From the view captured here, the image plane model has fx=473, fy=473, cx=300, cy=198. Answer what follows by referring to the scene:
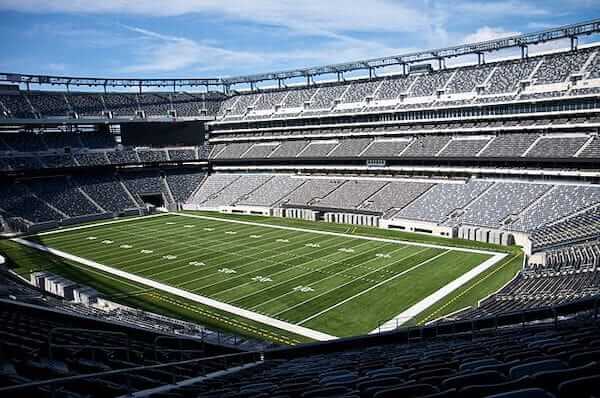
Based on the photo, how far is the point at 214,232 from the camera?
4450cm

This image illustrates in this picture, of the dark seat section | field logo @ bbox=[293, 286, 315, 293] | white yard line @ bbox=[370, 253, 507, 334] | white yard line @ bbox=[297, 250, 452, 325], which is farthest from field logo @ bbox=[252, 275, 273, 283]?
the dark seat section

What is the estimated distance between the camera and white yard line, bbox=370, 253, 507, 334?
21.6 meters

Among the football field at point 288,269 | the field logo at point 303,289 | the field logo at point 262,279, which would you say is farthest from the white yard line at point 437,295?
the field logo at point 262,279

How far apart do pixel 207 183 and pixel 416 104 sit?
Answer: 1193 inches

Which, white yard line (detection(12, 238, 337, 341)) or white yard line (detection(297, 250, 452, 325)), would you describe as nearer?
white yard line (detection(12, 238, 337, 341))

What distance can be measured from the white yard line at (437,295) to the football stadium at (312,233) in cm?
19

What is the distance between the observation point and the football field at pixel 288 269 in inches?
924

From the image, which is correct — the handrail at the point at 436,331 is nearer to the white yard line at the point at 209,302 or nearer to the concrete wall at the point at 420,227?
the white yard line at the point at 209,302

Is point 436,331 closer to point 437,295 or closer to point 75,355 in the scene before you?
point 75,355

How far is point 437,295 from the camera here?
24.8 meters

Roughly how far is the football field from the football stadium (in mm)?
205

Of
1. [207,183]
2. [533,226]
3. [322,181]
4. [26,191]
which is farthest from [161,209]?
[533,226]

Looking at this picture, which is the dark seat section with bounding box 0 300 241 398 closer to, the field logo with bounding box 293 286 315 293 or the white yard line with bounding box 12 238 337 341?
the white yard line with bounding box 12 238 337 341

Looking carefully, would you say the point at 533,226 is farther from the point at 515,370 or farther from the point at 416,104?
the point at 515,370
